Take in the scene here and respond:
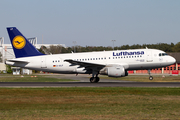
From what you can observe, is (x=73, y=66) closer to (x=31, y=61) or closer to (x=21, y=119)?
(x=31, y=61)

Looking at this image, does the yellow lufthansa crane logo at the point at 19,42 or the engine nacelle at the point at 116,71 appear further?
the yellow lufthansa crane logo at the point at 19,42

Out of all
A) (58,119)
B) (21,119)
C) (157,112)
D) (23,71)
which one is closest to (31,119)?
(21,119)

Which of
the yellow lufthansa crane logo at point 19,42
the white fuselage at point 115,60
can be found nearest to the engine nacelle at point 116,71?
the white fuselage at point 115,60

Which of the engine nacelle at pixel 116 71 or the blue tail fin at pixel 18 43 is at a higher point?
the blue tail fin at pixel 18 43

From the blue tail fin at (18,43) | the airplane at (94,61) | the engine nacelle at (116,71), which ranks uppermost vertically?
the blue tail fin at (18,43)

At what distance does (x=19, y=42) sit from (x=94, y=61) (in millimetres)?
12129

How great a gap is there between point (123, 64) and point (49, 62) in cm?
A: 1135

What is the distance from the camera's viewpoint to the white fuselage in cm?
3581

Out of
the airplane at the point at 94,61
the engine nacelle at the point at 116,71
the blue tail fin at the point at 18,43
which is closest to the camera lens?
the engine nacelle at the point at 116,71

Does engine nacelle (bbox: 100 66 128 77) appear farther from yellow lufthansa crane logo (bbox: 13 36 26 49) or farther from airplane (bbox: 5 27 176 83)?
yellow lufthansa crane logo (bbox: 13 36 26 49)

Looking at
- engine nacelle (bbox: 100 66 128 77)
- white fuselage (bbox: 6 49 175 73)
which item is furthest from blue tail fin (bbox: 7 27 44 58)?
engine nacelle (bbox: 100 66 128 77)

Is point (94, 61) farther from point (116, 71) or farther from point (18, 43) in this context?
point (18, 43)

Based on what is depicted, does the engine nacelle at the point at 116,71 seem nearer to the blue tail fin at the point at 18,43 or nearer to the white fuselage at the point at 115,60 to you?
the white fuselage at the point at 115,60

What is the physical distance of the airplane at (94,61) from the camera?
35438 millimetres
